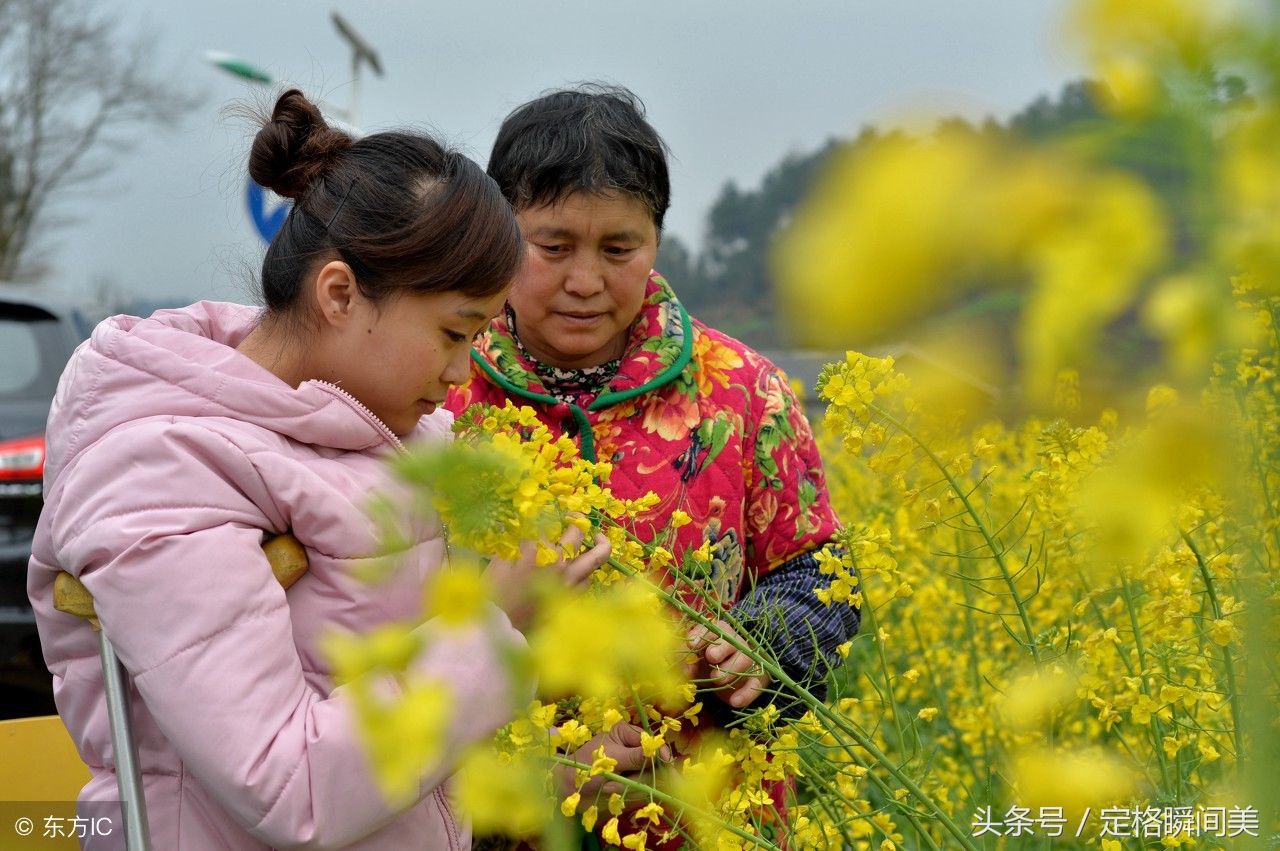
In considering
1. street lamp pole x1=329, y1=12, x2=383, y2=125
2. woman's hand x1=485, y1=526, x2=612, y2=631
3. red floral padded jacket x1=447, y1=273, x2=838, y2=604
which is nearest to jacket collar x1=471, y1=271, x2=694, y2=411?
red floral padded jacket x1=447, y1=273, x2=838, y2=604

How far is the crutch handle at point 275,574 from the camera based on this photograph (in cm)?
118

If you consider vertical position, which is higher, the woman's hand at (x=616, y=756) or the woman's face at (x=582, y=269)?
the woman's face at (x=582, y=269)

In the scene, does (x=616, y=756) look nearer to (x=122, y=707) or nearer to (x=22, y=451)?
(x=122, y=707)

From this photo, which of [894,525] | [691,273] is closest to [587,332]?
[691,273]

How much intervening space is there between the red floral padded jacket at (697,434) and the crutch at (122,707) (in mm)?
596

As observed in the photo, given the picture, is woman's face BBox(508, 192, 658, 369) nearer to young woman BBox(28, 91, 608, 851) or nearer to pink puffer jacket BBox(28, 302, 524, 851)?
young woman BBox(28, 91, 608, 851)

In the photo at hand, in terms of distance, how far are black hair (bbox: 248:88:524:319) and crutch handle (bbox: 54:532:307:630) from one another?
0.94ft

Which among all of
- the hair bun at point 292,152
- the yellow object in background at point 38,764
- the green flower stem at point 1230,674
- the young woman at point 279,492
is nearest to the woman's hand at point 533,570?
the young woman at point 279,492

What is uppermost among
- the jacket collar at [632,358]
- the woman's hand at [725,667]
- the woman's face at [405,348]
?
the jacket collar at [632,358]

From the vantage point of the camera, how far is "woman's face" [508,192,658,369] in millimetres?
1737

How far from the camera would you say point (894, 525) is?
274cm

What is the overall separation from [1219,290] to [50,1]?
1779cm

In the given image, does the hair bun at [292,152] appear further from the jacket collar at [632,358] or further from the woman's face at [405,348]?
the jacket collar at [632,358]

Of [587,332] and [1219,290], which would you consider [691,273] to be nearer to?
[587,332]
